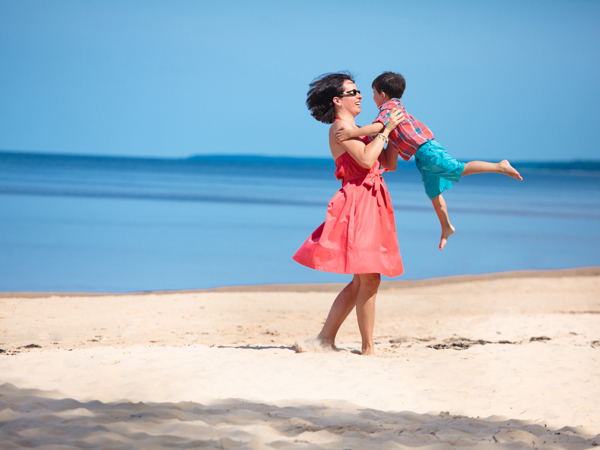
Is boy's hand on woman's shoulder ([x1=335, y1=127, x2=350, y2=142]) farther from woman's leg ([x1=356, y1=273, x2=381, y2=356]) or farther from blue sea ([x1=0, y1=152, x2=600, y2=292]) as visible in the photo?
blue sea ([x1=0, y1=152, x2=600, y2=292])

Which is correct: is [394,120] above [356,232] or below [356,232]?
above

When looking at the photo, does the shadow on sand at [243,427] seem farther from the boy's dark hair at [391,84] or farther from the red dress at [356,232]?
the boy's dark hair at [391,84]

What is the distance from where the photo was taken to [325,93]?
420 centimetres

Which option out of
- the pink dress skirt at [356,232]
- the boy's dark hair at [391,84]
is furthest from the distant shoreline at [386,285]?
the boy's dark hair at [391,84]

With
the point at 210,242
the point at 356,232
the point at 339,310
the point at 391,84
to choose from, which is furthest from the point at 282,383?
the point at 210,242

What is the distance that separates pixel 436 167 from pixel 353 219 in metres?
0.67

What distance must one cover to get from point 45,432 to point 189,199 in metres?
24.3

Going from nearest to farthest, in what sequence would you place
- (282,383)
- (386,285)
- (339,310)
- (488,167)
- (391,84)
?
1. (282,383)
2. (488,167)
3. (391,84)
4. (339,310)
5. (386,285)

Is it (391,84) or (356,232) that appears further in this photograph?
(391,84)

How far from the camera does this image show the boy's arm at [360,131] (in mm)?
3908

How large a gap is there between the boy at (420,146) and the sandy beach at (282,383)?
108cm

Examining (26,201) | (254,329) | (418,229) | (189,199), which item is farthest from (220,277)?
(189,199)

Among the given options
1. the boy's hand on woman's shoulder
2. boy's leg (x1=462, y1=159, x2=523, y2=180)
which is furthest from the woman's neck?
boy's leg (x1=462, y1=159, x2=523, y2=180)

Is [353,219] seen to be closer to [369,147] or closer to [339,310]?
[369,147]
